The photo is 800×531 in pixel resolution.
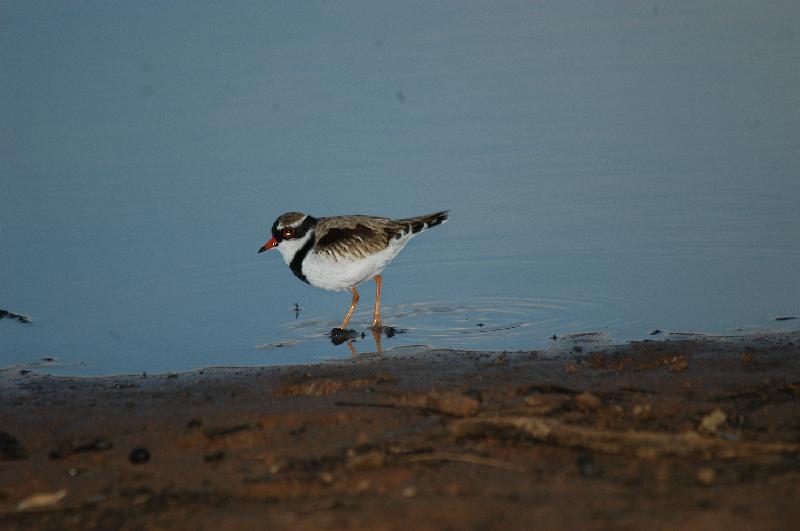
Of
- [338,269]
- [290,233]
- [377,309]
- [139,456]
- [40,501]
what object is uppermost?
[290,233]

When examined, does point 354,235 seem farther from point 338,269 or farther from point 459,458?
point 459,458

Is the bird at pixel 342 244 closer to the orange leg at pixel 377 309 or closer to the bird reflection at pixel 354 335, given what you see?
the orange leg at pixel 377 309

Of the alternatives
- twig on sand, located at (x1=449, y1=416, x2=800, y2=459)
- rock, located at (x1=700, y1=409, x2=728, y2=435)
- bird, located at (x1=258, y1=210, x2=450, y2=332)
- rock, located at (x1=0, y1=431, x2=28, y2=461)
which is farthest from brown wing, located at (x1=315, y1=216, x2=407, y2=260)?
rock, located at (x1=700, y1=409, x2=728, y2=435)

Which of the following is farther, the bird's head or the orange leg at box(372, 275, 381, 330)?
the bird's head

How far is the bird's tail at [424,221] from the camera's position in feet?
32.0

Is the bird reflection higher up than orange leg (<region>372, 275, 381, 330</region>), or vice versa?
orange leg (<region>372, 275, 381, 330</region>)

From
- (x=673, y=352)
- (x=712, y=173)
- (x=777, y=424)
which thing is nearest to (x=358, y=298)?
(x=673, y=352)

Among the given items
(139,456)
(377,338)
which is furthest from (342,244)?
(139,456)

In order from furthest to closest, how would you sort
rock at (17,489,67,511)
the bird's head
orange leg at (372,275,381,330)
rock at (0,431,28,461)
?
the bird's head, orange leg at (372,275,381,330), rock at (0,431,28,461), rock at (17,489,67,511)

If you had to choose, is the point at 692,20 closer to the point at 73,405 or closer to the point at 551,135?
the point at 551,135

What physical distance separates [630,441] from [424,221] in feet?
17.9

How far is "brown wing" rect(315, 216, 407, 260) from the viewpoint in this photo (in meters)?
9.45

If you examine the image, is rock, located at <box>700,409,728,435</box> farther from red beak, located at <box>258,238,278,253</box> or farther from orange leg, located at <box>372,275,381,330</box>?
red beak, located at <box>258,238,278,253</box>

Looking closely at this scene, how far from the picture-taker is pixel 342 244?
958 cm
